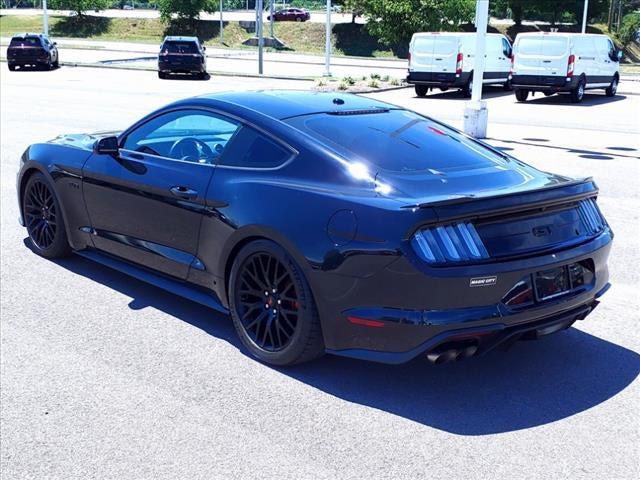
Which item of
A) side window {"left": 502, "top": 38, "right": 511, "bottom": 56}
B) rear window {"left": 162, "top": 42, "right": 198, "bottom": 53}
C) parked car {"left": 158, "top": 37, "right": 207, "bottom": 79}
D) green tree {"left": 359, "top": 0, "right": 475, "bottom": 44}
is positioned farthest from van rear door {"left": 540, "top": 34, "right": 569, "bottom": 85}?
green tree {"left": 359, "top": 0, "right": 475, "bottom": 44}

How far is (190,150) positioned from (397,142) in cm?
142

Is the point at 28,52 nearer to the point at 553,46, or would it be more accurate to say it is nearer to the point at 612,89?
the point at 553,46

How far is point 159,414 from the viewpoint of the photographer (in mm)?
4004

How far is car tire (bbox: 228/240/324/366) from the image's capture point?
425 centimetres

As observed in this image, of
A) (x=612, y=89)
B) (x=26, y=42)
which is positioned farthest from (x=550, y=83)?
(x=26, y=42)

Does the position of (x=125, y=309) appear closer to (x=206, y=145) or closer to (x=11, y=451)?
(x=206, y=145)

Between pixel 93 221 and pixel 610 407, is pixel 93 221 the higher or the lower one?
the higher one

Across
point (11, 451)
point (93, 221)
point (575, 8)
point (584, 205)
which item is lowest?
point (11, 451)

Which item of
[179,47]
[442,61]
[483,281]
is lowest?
[483,281]

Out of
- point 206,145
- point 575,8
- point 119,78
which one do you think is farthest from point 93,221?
point 575,8

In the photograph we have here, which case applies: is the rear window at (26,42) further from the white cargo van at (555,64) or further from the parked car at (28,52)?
the white cargo van at (555,64)

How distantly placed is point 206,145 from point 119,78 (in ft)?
88.3

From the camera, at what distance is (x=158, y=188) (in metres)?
5.21

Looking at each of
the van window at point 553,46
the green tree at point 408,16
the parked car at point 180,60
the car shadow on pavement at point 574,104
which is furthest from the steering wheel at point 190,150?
the green tree at point 408,16
